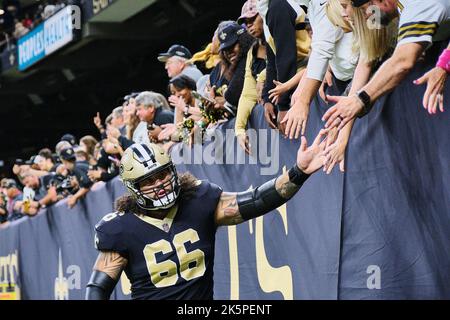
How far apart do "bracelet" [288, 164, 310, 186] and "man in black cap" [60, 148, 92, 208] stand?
21.6ft

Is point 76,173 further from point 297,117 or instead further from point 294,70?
point 297,117

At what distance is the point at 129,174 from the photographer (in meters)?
5.59

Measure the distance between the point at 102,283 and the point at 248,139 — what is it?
2.02 metres

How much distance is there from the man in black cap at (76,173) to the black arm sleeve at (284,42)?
18.7ft

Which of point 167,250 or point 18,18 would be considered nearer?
point 167,250

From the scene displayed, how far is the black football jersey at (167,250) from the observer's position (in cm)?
553

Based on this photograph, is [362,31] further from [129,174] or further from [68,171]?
[68,171]

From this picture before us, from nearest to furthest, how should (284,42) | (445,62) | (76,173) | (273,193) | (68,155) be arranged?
(445,62) < (273,193) < (284,42) < (76,173) < (68,155)

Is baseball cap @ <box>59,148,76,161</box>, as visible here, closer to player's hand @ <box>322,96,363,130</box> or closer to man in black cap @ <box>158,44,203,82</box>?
man in black cap @ <box>158,44,203,82</box>

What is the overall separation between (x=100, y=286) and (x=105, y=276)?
3.0 inches

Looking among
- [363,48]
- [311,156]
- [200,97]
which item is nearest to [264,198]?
[311,156]

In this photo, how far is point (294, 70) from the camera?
241 inches

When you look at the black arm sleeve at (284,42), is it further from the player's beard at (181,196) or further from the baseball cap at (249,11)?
the player's beard at (181,196)
